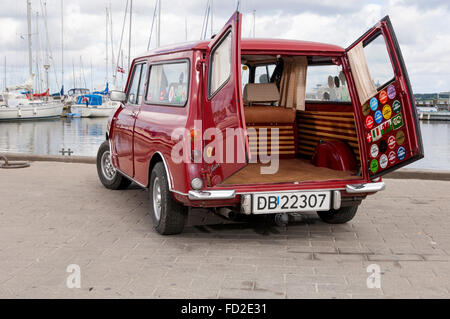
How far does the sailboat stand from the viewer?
1971 inches

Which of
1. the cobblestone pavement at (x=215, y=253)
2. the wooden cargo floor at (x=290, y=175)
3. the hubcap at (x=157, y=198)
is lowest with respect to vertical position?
the cobblestone pavement at (x=215, y=253)

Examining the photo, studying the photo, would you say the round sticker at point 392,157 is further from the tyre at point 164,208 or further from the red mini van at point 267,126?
the tyre at point 164,208

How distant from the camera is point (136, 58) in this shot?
22.4 ft

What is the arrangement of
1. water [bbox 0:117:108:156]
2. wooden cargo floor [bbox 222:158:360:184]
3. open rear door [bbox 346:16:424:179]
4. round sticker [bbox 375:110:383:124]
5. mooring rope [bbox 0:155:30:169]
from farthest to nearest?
water [bbox 0:117:108:156]
mooring rope [bbox 0:155:30:169]
wooden cargo floor [bbox 222:158:360:184]
round sticker [bbox 375:110:383:124]
open rear door [bbox 346:16:424:179]

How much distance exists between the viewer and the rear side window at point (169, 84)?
5172 millimetres

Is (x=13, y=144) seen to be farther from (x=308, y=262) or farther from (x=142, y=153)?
(x=308, y=262)

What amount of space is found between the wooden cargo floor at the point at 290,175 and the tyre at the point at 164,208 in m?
0.55

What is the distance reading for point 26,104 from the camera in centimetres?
5178

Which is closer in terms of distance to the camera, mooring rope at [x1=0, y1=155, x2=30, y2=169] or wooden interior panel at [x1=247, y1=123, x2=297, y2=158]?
wooden interior panel at [x1=247, y1=123, x2=297, y2=158]

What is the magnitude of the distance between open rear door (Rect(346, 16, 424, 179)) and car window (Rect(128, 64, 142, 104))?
8.70 ft

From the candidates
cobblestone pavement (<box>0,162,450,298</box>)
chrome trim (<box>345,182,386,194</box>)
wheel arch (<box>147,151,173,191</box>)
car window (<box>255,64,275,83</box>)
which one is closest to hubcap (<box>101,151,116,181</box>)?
cobblestone pavement (<box>0,162,450,298</box>)

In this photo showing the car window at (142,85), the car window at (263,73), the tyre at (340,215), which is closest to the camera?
the tyre at (340,215)

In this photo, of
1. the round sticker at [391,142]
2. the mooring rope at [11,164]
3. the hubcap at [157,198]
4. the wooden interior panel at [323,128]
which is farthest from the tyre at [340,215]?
the mooring rope at [11,164]

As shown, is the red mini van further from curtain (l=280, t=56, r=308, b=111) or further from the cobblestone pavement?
the cobblestone pavement
